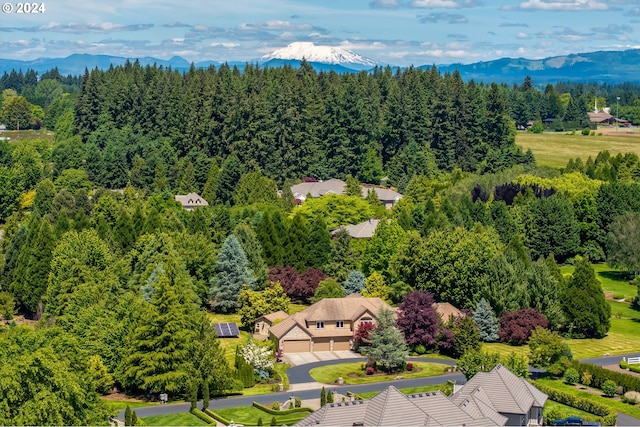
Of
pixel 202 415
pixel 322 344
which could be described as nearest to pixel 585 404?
pixel 202 415

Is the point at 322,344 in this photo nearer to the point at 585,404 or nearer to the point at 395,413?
the point at 585,404

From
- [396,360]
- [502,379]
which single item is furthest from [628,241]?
[502,379]

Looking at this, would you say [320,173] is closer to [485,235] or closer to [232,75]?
[232,75]

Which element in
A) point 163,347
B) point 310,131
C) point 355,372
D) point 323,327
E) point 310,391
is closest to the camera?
point 163,347

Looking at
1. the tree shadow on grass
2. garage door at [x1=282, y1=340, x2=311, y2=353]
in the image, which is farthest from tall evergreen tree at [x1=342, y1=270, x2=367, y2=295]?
the tree shadow on grass

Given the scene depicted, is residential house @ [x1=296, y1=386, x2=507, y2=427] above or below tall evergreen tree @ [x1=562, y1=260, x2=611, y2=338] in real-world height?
above

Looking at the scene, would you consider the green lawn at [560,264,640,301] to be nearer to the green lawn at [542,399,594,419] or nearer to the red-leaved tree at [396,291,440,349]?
the red-leaved tree at [396,291,440,349]

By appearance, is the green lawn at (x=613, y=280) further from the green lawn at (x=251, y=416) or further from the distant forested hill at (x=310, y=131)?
the green lawn at (x=251, y=416)
